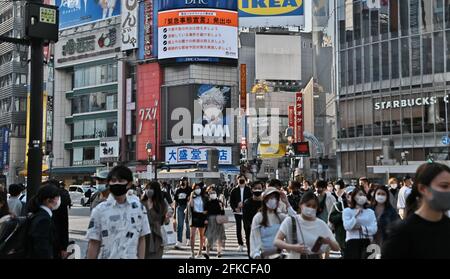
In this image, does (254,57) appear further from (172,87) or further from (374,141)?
(374,141)

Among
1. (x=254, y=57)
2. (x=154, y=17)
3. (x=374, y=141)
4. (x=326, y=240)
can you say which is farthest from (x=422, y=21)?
(x=326, y=240)

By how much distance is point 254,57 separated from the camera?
8375 cm

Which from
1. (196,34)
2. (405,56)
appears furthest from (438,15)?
(196,34)

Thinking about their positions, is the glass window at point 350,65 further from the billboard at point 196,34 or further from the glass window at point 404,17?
the billboard at point 196,34

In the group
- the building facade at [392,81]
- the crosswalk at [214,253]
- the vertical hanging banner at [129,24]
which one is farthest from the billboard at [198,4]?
the crosswalk at [214,253]

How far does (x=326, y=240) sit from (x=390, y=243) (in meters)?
2.59

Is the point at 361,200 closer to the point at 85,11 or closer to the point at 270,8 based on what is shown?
the point at 270,8

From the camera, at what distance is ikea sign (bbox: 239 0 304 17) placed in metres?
77.3

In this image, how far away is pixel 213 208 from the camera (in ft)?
46.7

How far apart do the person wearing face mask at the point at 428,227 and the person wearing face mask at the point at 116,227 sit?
2.65m

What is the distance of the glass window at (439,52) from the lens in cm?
4659

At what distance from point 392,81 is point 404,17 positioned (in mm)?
5218
